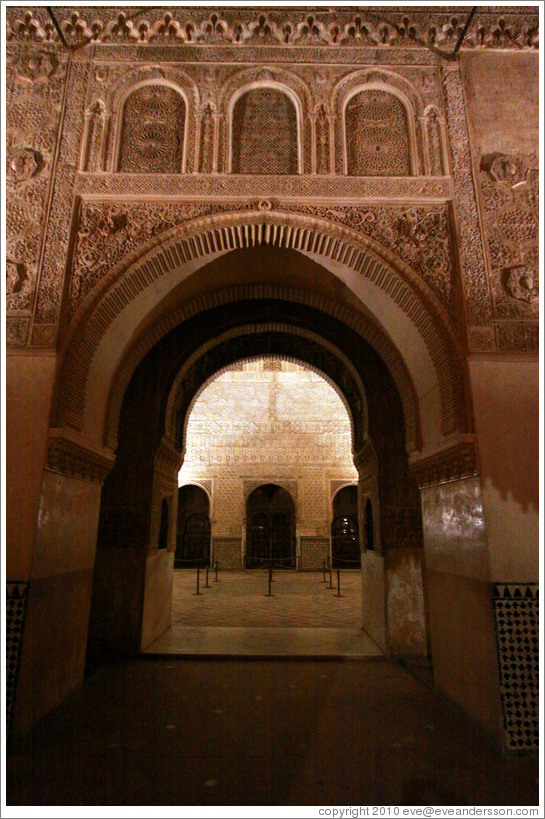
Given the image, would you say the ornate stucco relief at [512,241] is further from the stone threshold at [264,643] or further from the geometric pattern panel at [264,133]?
the stone threshold at [264,643]

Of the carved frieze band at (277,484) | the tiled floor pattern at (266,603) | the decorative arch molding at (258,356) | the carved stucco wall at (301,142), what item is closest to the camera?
the carved stucco wall at (301,142)

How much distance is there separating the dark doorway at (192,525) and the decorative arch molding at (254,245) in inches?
395

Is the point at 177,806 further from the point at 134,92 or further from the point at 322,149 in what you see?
the point at 134,92

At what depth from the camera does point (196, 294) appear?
4.13 meters

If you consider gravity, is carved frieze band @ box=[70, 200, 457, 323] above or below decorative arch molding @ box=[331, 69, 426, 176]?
below

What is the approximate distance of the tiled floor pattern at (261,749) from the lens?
1.98 metres

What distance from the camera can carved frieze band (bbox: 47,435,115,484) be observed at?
2.71 m

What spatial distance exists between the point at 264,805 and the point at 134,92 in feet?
14.5

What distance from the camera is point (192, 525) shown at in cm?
1269

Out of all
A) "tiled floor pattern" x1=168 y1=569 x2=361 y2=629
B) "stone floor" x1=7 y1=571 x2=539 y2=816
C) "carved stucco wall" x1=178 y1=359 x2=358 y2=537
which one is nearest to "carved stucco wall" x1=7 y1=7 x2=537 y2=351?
"stone floor" x1=7 y1=571 x2=539 y2=816

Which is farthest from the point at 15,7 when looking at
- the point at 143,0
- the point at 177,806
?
the point at 177,806

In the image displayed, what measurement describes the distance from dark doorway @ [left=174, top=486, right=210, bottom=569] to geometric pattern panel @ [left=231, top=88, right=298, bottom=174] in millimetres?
10261

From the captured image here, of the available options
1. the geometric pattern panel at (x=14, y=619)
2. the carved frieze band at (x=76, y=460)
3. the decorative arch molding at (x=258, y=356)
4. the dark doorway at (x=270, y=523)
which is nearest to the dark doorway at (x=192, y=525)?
the dark doorway at (x=270, y=523)

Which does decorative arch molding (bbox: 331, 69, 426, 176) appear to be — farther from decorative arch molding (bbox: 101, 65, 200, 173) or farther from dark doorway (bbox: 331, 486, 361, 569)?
dark doorway (bbox: 331, 486, 361, 569)
